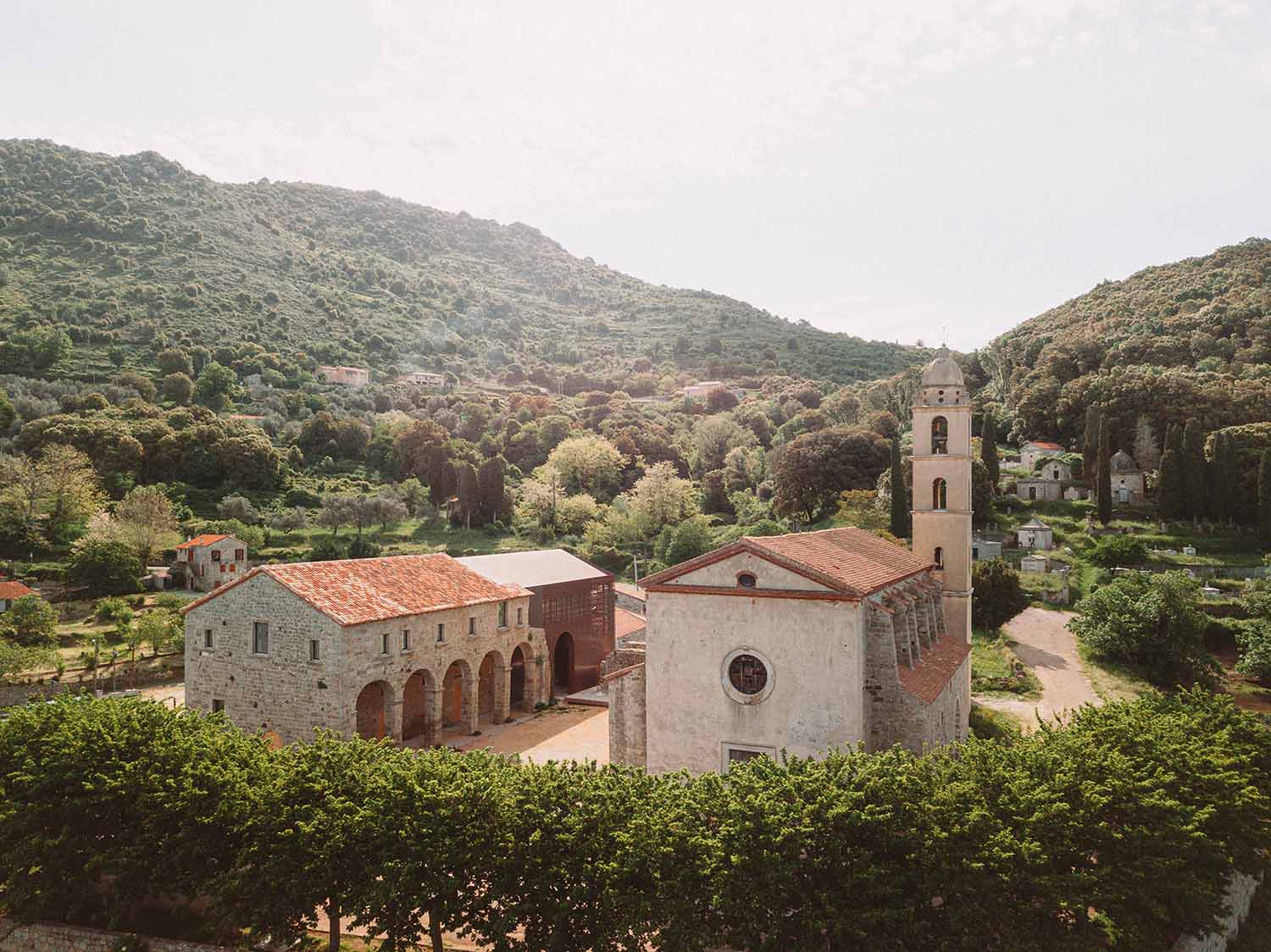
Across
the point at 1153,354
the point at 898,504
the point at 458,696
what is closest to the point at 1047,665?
the point at 898,504

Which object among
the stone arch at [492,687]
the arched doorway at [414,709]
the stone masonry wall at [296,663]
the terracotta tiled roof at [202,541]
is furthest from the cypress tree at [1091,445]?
the terracotta tiled roof at [202,541]

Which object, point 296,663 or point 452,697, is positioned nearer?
point 296,663

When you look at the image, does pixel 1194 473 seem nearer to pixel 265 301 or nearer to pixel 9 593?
pixel 9 593

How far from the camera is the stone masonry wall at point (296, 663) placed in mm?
26641

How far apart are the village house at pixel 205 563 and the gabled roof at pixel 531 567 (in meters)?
28.0

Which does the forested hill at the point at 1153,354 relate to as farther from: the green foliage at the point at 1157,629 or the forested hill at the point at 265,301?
the forested hill at the point at 265,301

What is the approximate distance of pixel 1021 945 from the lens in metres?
13.2

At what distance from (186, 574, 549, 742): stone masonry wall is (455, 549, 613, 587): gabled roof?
716cm

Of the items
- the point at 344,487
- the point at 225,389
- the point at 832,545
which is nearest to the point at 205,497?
the point at 344,487

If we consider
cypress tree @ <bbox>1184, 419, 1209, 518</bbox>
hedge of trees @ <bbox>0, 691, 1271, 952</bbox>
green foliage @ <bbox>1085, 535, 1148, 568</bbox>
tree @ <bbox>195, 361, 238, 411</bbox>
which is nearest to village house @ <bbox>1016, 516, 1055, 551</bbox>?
green foliage @ <bbox>1085, 535, 1148, 568</bbox>

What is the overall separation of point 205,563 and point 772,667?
168ft

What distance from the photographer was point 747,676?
21000mm

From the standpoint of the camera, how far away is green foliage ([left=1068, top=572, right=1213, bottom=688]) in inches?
1569

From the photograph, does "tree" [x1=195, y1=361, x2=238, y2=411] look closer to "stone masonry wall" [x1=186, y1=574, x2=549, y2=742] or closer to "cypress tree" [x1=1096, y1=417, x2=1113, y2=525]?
"stone masonry wall" [x1=186, y1=574, x2=549, y2=742]
